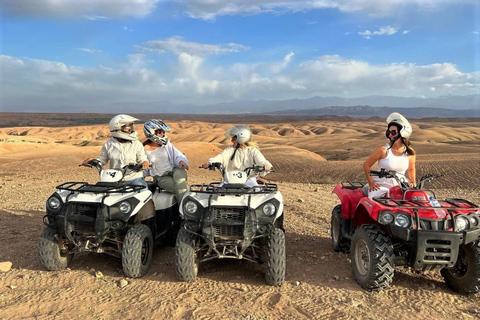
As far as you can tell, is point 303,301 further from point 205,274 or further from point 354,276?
point 205,274

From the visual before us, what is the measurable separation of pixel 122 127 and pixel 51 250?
74.2 inches

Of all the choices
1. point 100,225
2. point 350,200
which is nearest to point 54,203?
point 100,225

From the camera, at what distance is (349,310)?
405cm

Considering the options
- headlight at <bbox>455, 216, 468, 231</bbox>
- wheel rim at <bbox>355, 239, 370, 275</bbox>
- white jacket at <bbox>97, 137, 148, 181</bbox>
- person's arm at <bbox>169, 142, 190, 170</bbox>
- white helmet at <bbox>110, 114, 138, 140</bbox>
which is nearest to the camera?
headlight at <bbox>455, 216, 468, 231</bbox>

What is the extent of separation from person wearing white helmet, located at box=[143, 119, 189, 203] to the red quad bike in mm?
2705

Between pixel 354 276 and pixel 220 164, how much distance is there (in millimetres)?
2368

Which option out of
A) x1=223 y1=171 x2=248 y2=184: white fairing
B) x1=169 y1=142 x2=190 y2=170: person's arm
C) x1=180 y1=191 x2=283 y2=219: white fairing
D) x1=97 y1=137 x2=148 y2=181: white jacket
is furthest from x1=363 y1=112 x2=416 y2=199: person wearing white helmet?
x1=97 y1=137 x2=148 y2=181: white jacket

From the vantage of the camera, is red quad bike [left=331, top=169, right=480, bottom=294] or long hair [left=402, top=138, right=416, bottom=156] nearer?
red quad bike [left=331, top=169, right=480, bottom=294]

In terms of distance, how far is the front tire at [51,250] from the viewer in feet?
15.7

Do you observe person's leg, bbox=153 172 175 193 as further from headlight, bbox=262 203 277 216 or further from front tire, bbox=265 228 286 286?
front tire, bbox=265 228 286 286

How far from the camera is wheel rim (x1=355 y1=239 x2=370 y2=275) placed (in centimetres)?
471

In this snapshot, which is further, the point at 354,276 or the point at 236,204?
the point at 354,276

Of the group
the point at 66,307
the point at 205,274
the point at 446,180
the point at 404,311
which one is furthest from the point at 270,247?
the point at 446,180

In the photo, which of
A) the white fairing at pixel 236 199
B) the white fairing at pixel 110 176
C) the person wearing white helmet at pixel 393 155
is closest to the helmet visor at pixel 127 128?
the white fairing at pixel 110 176
